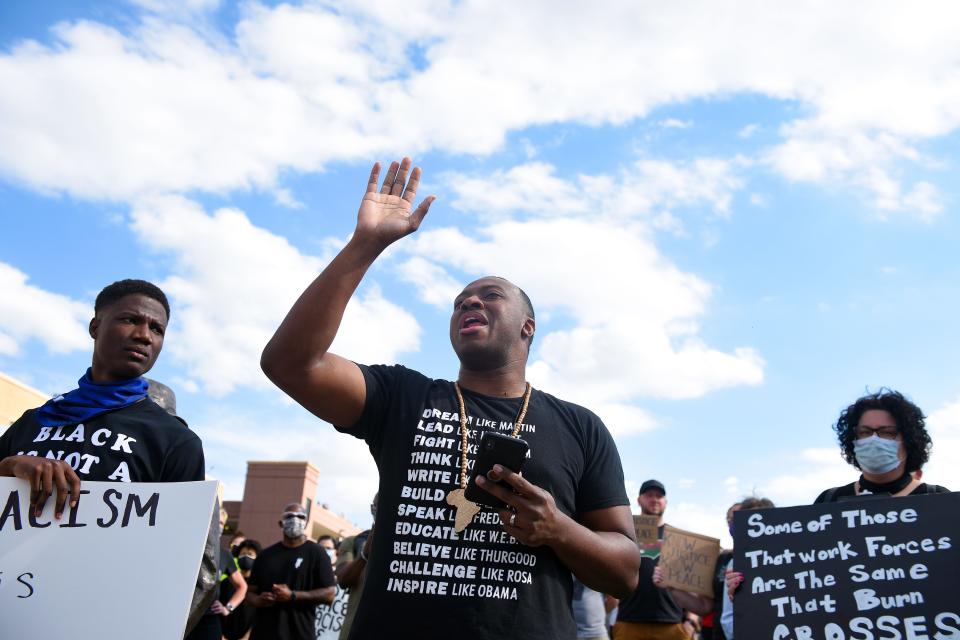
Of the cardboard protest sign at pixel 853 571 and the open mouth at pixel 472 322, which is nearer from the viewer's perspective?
the open mouth at pixel 472 322

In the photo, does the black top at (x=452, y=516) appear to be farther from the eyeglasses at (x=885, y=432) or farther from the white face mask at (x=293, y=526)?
the white face mask at (x=293, y=526)

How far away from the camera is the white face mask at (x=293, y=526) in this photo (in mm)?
8070

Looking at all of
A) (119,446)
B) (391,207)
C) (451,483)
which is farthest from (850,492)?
(119,446)

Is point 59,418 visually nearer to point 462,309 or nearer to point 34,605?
point 34,605

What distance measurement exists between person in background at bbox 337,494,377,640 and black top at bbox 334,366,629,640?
1.49m

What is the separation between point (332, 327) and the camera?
2400 millimetres

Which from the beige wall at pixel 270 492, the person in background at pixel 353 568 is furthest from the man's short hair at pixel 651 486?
the beige wall at pixel 270 492

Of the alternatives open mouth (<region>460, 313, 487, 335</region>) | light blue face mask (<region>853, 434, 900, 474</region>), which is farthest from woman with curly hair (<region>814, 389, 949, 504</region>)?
open mouth (<region>460, 313, 487, 335</region>)

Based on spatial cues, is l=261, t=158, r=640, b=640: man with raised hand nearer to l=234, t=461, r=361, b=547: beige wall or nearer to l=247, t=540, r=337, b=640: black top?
l=247, t=540, r=337, b=640: black top

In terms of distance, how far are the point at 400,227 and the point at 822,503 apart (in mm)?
2992

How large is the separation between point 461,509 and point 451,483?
0.42 feet

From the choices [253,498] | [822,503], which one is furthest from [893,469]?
[253,498]

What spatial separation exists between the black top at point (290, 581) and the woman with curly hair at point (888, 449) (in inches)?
191

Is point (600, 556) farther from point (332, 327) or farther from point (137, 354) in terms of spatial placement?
point (137, 354)
